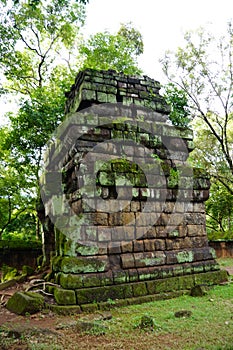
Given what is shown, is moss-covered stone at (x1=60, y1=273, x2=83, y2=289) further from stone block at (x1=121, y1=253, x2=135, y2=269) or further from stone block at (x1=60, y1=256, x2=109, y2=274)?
stone block at (x1=121, y1=253, x2=135, y2=269)

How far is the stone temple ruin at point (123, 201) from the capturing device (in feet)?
18.9

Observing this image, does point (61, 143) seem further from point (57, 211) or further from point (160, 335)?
point (160, 335)

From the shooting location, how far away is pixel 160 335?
3.99 metres

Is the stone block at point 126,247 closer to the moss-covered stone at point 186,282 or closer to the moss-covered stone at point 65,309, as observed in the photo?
the moss-covered stone at point 186,282

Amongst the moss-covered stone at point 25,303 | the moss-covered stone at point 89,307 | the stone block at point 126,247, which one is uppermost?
the stone block at point 126,247

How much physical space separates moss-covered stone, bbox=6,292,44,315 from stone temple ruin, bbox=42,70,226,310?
34 centimetres

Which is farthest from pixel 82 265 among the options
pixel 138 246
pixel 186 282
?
pixel 186 282

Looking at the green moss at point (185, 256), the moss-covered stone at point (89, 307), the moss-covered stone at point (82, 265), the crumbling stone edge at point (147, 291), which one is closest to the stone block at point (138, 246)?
the crumbling stone edge at point (147, 291)

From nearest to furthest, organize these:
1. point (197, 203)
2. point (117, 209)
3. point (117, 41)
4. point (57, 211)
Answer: point (117, 209) < point (57, 211) < point (197, 203) < point (117, 41)

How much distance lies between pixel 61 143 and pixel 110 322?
165 inches

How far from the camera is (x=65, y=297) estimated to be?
5.25 metres

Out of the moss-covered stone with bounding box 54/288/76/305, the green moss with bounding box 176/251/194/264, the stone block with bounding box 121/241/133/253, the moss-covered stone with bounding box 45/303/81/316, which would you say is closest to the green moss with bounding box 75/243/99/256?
the stone block with bounding box 121/241/133/253

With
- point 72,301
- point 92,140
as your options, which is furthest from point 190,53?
point 72,301

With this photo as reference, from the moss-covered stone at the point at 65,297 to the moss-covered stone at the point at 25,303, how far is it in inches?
11.4
